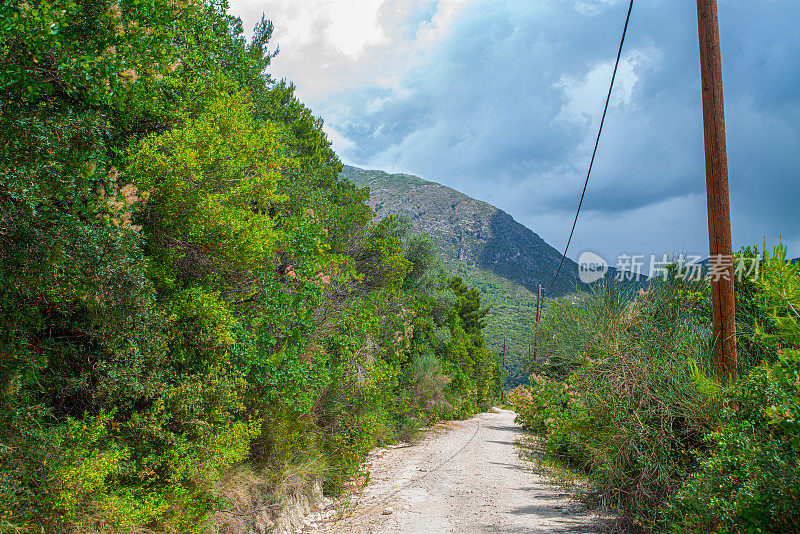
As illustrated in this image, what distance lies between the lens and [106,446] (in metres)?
6.36

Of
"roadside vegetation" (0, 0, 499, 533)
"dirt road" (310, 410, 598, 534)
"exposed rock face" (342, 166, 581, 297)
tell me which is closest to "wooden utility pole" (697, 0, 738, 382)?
"dirt road" (310, 410, 598, 534)

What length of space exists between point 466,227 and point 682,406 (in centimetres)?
12369

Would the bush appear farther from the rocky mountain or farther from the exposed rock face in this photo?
the exposed rock face

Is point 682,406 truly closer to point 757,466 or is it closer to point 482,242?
point 757,466

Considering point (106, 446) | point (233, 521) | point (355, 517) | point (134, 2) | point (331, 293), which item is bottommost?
point (355, 517)

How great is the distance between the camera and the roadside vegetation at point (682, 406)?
4.27m

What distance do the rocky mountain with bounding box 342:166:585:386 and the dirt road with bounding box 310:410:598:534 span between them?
166ft

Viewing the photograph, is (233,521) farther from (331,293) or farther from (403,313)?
(403,313)

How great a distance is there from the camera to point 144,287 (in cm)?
661

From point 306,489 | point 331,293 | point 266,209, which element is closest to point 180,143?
point 266,209

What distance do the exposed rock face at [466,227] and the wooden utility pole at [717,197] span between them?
88.7 metres

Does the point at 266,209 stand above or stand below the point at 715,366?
above

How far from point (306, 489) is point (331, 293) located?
14.6 feet

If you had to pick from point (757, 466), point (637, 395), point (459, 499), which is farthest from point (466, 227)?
point (757, 466)
